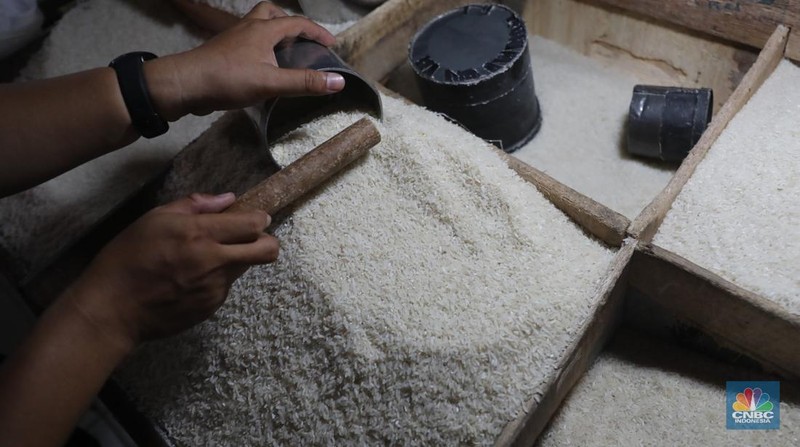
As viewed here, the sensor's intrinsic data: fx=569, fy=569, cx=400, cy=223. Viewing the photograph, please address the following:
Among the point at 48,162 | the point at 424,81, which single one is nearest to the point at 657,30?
the point at 424,81

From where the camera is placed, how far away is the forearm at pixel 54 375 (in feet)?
2.53

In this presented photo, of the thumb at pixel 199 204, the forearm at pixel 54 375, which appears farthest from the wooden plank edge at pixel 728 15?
the forearm at pixel 54 375

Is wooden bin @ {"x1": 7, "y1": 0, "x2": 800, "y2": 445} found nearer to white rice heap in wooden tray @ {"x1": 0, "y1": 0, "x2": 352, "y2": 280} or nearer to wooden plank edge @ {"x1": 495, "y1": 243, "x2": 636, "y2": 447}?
wooden plank edge @ {"x1": 495, "y1": 243, "x2": 636, "y2": 447}

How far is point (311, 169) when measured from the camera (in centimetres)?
111

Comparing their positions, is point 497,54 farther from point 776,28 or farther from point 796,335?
point 796,335

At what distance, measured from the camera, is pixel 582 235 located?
115cm

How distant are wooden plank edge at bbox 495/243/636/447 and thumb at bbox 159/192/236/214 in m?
0.61

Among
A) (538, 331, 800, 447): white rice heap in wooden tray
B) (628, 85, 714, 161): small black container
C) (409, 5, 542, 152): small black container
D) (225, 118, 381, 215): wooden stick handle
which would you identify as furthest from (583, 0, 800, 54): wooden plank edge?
(225, 118, 381, 215): wooden stick handle

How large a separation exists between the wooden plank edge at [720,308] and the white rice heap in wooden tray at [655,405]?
3.4 inches

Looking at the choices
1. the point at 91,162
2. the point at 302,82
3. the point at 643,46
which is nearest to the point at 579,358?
the point at 302,82

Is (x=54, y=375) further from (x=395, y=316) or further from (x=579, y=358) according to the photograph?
(x=579, y=358)

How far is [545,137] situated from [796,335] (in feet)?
3.07

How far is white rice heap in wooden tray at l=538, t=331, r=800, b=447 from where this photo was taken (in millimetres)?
1089

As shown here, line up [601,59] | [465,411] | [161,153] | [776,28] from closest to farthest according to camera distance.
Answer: [465,411] → [776,28] → [161,153] → [601,59]
